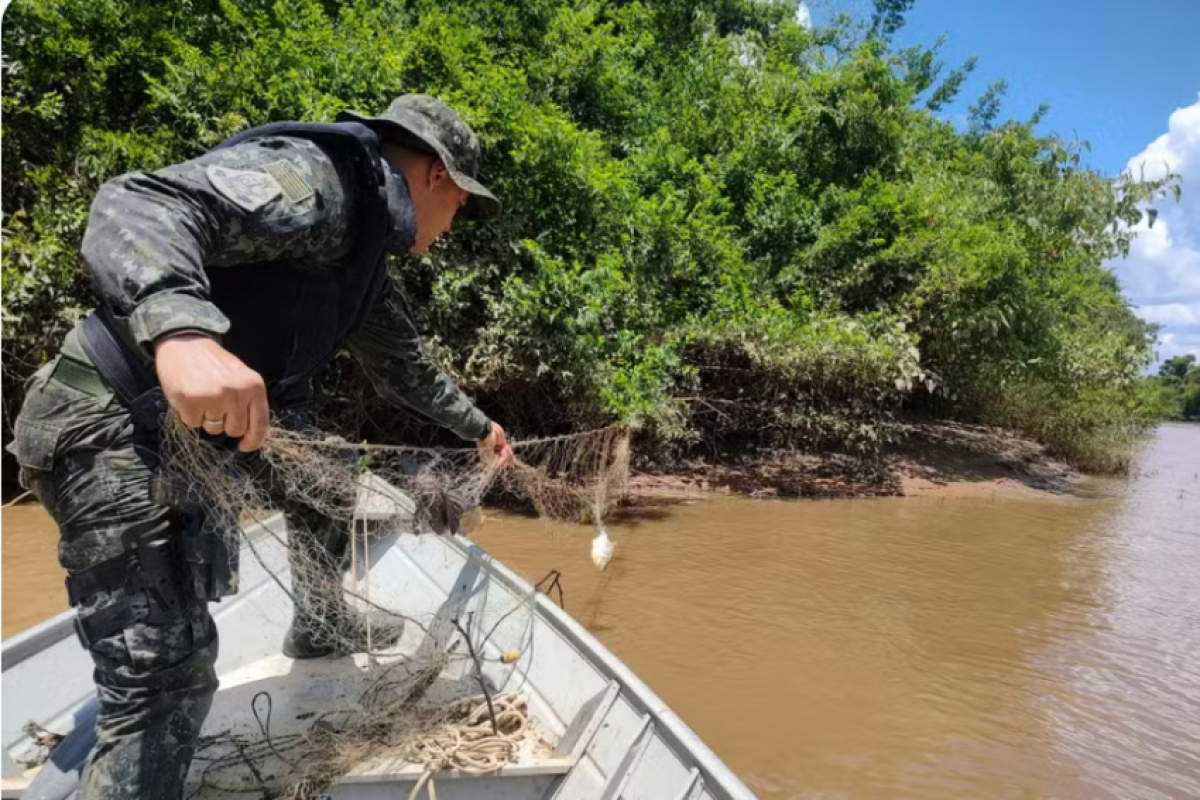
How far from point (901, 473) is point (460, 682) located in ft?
31.2

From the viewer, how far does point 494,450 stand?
3.14 metres

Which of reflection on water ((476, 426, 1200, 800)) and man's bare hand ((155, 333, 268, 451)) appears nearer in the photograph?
man's bare hand ((155, 333, 268, 451))

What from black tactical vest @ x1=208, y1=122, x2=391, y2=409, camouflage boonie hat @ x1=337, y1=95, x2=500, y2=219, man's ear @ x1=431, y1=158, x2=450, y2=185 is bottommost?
black tactical vest @ x1=208, y1=122, x2=391, y2=409

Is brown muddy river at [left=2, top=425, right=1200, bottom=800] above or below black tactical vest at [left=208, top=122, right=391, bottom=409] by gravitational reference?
below

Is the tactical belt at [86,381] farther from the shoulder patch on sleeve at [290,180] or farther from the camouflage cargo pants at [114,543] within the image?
the shoulder patch on sleeve at [290,180]

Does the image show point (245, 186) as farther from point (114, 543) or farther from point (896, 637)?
point (896, 637)

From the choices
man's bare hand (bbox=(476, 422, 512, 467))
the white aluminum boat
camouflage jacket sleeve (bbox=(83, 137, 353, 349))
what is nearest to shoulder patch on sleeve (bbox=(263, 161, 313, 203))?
camouflage jacket sleeve (bbox=(83, 137, 353, 349))

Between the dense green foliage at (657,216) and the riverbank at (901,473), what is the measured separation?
44 centimetres

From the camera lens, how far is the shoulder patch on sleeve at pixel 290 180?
1.62 meters

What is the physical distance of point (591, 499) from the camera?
16.1 feet

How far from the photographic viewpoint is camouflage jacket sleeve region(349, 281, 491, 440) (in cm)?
262

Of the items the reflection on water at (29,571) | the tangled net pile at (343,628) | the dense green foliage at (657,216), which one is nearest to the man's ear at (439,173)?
the tangled net pile at (343,628)

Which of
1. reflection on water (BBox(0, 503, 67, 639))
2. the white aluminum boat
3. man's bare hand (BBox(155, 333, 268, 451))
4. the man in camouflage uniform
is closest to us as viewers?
man's bare hand (BBox(155, 333, 268, 451))

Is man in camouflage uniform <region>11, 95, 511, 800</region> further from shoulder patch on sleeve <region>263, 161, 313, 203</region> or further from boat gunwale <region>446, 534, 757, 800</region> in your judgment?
boat gunwale <region>446, 534, 757, 800</region>
